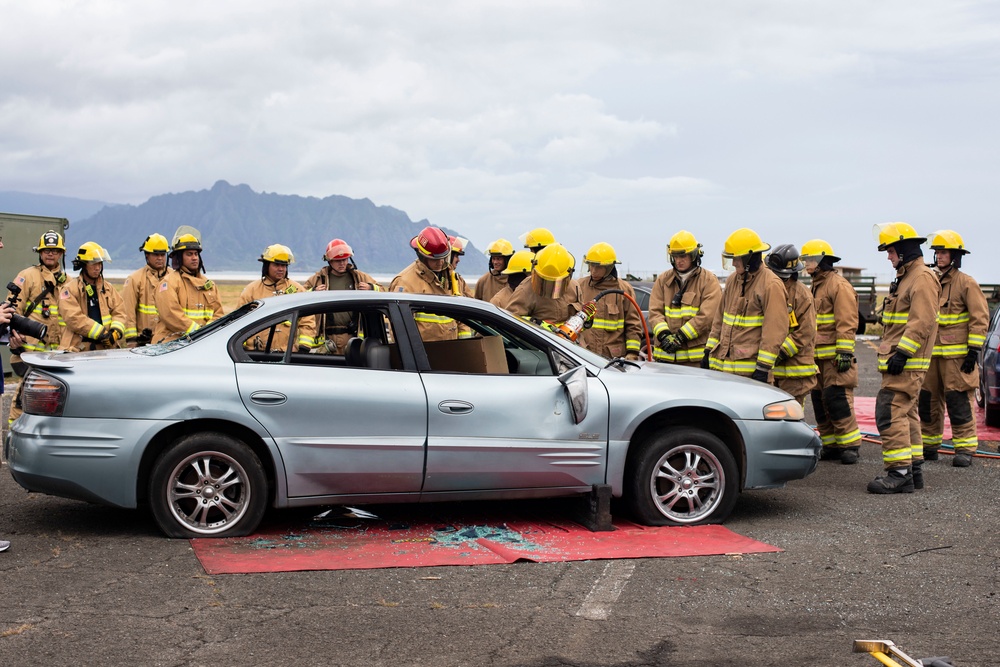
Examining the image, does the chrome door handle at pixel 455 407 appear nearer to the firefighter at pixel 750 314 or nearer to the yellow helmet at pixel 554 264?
the yellow helmet at pixel 554 264

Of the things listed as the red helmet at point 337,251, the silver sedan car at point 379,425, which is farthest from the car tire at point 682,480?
the red helmet at point 337,251

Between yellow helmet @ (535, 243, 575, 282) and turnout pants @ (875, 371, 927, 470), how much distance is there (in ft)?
8.72

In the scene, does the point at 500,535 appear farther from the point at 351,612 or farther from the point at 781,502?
the point at 781,502

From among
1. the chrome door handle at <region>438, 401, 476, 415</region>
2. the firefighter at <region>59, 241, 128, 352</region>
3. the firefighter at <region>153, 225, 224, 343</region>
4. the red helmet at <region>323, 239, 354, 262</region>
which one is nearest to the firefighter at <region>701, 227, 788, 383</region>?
the chrome door handle at <region>438, 401, 476, 415</region>

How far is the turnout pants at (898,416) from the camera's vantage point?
26.8 ft

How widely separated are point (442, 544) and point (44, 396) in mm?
2428

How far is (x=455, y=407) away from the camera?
6.44 metres

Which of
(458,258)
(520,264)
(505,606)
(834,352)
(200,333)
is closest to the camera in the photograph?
(505,606)

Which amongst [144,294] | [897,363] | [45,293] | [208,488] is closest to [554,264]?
[897,363]

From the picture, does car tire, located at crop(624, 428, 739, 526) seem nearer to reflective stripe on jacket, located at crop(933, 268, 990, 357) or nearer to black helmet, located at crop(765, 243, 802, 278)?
black helmet, located at crop(765, 243, 802, 278)

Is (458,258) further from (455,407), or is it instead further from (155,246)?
(455,407)

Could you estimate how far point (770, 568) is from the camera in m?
5.93

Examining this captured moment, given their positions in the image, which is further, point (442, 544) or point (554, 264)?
point (554, 264)

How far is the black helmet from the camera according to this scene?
366 inches
